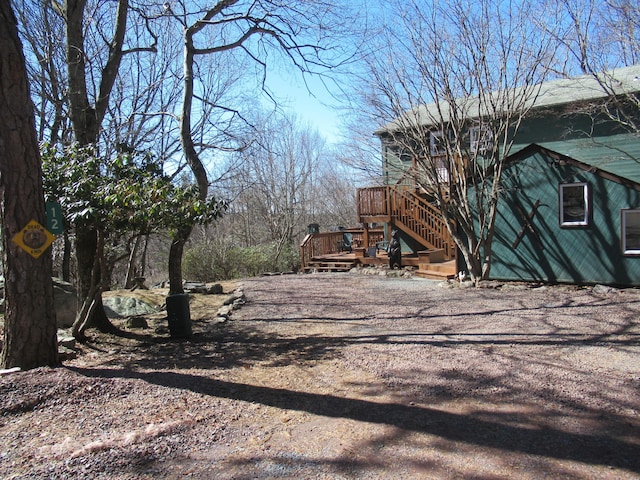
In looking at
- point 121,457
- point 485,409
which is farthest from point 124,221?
point 485,409

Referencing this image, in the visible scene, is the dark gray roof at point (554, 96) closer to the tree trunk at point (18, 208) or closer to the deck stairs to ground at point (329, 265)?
the deck stairs to ground at point (329, 265)

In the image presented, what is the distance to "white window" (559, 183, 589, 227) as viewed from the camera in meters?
11.4

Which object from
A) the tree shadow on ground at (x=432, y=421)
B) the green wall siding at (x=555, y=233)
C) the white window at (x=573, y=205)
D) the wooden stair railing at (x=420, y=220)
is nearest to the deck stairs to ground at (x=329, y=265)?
the wooden stair railing at (x=420, y=220)

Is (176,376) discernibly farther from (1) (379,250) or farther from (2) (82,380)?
(1) (379,250)

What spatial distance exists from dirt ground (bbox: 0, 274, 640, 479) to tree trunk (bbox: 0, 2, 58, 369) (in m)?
0.38

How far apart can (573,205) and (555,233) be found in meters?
0.77

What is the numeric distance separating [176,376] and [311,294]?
21.3 ft

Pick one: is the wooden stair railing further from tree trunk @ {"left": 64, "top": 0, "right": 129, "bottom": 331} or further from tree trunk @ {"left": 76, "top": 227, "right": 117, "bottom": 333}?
tree trunk @ {"left": 76, "top": 227, "right": 117, "bottom": 333}

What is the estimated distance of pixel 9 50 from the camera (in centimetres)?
479

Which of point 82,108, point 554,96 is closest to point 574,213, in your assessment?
point 554,96

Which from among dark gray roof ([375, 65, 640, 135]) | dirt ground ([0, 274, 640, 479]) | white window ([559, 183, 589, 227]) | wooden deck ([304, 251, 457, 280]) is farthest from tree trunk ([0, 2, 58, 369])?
white window ([559, 183, 589, 227])

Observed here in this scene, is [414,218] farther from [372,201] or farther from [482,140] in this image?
[482,140]

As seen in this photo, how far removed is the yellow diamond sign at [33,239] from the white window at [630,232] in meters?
11.2

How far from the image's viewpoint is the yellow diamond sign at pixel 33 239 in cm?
478
